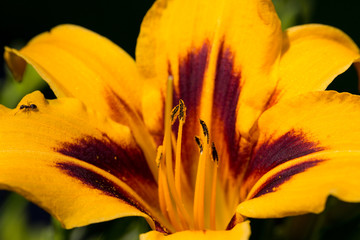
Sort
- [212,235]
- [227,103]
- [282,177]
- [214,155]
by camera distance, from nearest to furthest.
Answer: [212,235]
[282,177]
[214,155]
[227,103]

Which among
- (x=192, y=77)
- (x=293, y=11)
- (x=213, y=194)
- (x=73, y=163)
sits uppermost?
(x=293, y=11)

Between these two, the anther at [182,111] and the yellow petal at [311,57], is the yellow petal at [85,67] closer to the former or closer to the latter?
the anther at [182,111]

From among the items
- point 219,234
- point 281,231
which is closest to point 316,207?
point 219,234

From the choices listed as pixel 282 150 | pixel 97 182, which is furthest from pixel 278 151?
pixel 97 182

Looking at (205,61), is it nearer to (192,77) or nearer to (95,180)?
(192,77)

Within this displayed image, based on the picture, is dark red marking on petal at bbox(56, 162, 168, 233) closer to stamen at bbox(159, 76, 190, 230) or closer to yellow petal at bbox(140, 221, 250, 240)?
stamen at bbox(159, 76, 190, 230)

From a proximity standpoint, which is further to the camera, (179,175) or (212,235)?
(179,175)

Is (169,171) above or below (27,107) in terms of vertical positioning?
below

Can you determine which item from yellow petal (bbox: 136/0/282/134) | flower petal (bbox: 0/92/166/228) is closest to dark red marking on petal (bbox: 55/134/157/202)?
flower petal (bbox: 0/92/166/228)

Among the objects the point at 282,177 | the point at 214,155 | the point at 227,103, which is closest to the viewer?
the point at 282,177
